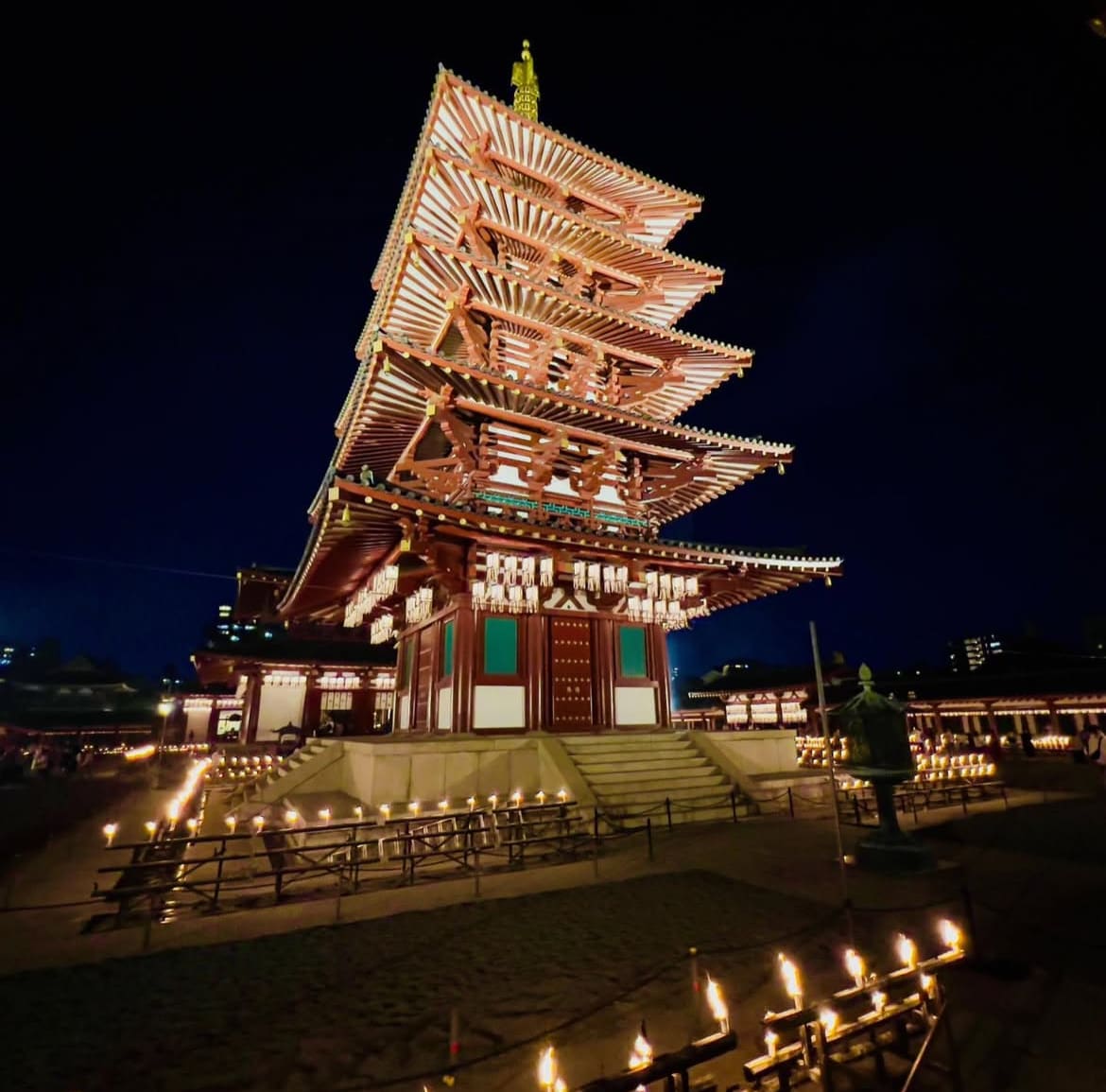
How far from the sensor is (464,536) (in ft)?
44.6

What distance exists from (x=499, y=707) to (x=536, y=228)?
582 inches

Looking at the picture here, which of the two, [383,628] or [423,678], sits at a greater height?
[383,628]

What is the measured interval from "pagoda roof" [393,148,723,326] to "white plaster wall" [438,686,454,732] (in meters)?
13.3

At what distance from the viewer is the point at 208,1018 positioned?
4395 millimetres

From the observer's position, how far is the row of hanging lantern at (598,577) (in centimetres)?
1486

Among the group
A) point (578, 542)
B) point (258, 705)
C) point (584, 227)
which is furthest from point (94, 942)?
point (258, 705)

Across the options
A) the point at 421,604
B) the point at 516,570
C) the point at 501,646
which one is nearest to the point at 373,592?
the point at 421,604

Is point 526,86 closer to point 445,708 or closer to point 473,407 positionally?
point 473,407

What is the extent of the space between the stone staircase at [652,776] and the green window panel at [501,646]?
2.42 meters

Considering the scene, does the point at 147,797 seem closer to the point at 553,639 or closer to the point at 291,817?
the point at 291,817

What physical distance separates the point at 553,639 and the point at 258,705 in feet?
71.1

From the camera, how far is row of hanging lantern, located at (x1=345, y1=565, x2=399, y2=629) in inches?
581

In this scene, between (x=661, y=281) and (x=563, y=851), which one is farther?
(x=661, y=281)

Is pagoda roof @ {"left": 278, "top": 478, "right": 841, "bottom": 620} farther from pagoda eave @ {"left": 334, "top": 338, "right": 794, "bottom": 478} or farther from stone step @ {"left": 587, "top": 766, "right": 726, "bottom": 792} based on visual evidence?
stone step @ {"left": 587, "top": 766, "right": 726, "bottom": 792}
